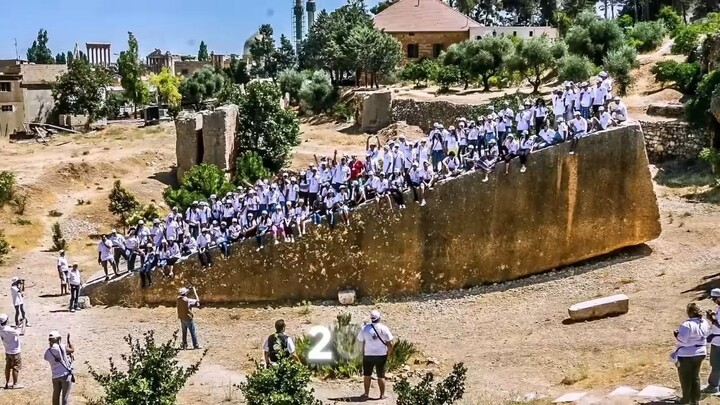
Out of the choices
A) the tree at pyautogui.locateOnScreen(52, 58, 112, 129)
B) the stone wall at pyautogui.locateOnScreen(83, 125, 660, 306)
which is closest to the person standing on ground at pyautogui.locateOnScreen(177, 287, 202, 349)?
the stone wall at pyautogui.locateOnScreen(83, 125, 660, 306)

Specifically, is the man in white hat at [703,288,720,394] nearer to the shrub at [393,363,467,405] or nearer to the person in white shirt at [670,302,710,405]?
the person in white shirt at [670,302,710,405]

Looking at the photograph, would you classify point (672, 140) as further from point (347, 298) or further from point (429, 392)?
point (429, 392)

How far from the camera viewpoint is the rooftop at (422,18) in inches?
2325

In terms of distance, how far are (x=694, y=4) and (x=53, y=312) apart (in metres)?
52.7

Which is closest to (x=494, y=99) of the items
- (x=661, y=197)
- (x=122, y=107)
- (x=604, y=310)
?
(x=661, y=197)

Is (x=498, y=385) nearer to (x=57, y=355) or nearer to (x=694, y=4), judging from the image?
(x=57, y=355)

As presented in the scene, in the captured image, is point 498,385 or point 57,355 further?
point 498,385

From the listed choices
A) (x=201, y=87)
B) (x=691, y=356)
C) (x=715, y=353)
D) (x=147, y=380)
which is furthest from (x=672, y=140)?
(x=201, y=87)

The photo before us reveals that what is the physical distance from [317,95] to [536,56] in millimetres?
14059

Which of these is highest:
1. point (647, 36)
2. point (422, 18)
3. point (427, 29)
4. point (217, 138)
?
point (422, 18)

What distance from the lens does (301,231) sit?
63.3ft

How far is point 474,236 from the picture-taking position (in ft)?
62.5

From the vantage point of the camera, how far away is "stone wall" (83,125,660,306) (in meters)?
18.8

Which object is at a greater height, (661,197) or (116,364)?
(661,197)
